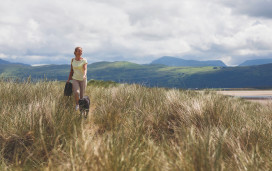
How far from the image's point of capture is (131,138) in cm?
452

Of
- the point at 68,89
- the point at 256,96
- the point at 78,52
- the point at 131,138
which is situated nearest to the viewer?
the point at 131,138

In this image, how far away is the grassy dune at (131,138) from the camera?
9.81 ft

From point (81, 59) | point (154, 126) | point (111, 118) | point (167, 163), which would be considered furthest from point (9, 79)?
point (167, 163)

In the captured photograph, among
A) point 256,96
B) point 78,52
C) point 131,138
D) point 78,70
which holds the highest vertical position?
point 78,52

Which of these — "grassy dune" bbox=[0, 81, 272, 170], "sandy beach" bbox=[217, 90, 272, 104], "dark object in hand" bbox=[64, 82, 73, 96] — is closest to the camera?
"grassy dune" bbox=[0, 81, 272, 170]

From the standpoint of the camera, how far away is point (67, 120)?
5.02 metres

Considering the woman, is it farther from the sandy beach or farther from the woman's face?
the sandy beach

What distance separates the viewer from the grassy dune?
299 centimetres

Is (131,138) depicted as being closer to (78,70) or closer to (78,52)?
(78,70)

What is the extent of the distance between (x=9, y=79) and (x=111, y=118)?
6152 millimetres

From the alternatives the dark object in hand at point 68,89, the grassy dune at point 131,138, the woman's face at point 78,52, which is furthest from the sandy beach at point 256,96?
the dark object in hand at point 68,89

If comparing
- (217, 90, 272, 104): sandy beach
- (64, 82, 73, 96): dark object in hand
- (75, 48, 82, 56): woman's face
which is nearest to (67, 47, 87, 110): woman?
(75, 48, 82, 56): woman's face

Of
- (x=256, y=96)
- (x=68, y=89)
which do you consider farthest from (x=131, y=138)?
(x=256, y=96)

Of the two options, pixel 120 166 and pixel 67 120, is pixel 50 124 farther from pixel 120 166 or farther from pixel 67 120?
pixel 120 166
